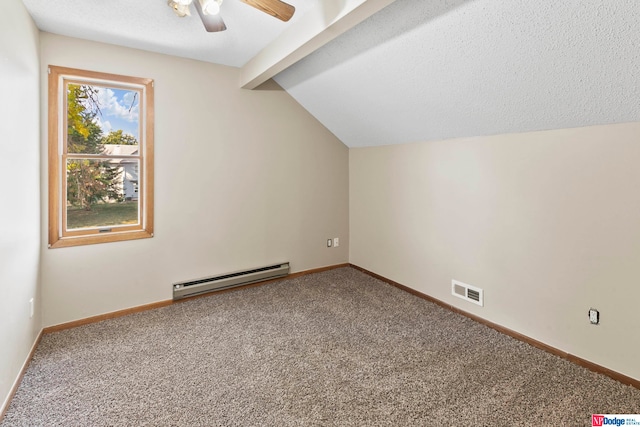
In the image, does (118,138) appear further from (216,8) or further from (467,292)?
(467,292)

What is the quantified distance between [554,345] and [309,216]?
2.71 m

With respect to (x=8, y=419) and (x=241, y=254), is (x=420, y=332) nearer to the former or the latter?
(x=241, y=254)

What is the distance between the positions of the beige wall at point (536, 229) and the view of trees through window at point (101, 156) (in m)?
2.69

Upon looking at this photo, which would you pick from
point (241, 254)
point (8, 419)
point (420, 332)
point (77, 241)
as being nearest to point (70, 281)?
point (77, 241)

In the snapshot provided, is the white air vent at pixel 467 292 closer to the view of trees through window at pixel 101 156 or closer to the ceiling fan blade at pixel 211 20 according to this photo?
the ceiling fan blade at pixel 211 20

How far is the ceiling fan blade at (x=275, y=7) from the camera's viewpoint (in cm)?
186

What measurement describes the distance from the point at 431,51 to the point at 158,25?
80.3 inches

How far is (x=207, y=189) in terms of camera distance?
3479 millimetres

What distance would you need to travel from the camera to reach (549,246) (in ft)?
8.12

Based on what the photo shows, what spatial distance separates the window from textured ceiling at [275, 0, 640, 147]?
5.36 ft

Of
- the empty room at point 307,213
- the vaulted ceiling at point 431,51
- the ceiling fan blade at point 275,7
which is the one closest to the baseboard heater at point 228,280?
the empty room at point 307,213

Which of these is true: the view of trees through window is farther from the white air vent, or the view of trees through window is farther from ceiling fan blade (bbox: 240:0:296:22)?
the white air vent

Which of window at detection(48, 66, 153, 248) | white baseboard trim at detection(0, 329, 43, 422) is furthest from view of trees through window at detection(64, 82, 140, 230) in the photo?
white baseboard trim at detection(0, 329, 43, 422)

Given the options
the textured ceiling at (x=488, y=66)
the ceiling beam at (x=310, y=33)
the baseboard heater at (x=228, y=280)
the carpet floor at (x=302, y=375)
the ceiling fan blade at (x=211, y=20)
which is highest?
the ceiling beam at (x=310, y=33)
